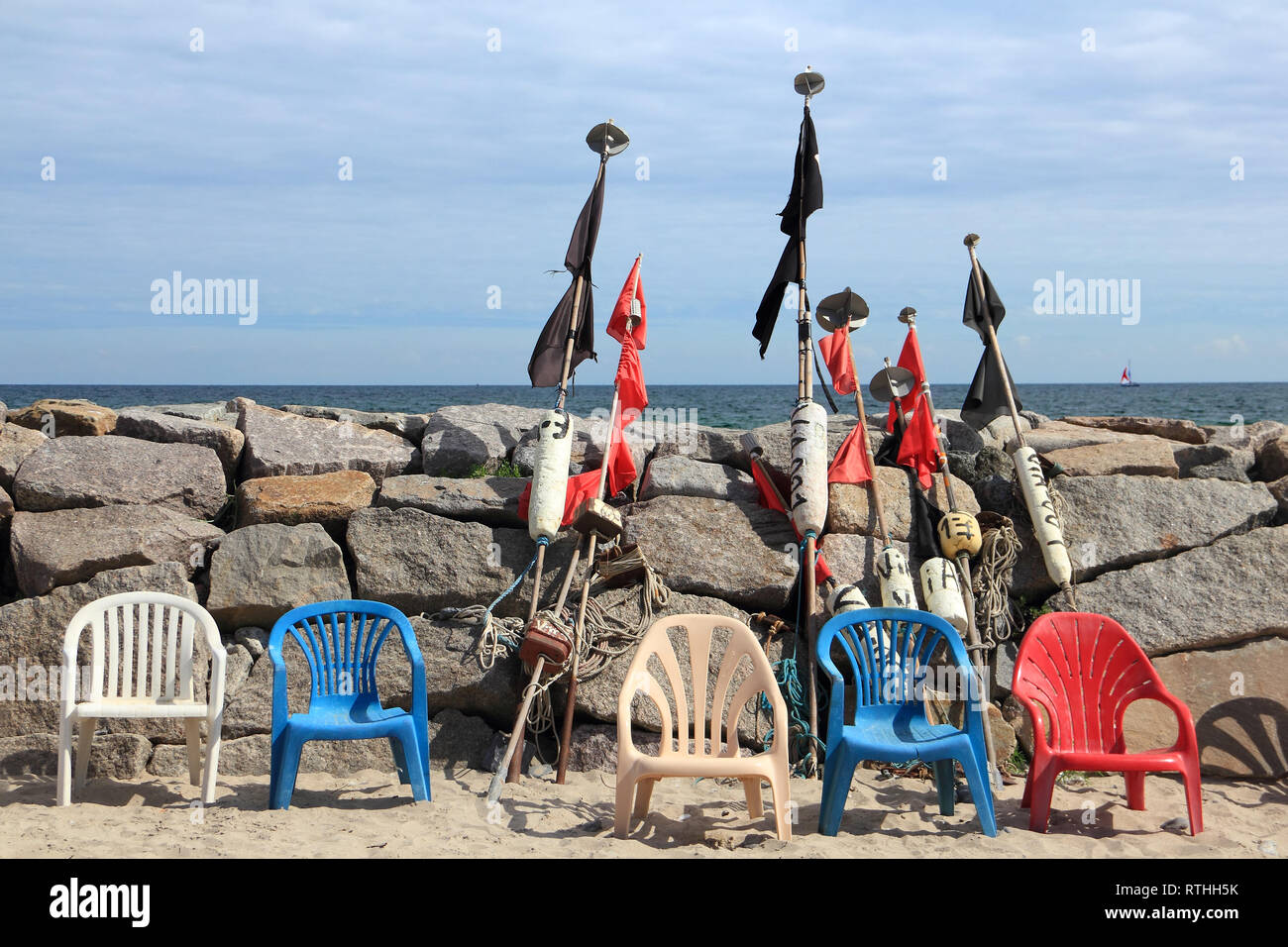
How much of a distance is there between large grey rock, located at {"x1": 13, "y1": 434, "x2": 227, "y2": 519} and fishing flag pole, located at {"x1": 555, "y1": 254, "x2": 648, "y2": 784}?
93.8 inches

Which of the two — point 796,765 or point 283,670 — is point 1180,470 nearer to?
point 796,765

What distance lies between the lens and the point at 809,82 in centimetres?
649

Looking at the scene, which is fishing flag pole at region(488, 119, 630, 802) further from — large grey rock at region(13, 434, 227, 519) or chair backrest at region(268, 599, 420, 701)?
large grey rock at region(13, 434, 227, 519)

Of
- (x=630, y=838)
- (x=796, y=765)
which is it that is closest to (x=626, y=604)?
(x=796, y=765)

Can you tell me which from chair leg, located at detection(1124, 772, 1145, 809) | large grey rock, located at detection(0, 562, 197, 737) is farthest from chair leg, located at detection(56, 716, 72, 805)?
A: chair leg, located at detection(1124, 772, 1145, 809)

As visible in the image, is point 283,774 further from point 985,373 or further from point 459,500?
point 985,373

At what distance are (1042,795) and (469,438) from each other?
164 inches

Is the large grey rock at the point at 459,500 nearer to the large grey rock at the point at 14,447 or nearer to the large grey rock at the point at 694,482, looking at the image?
the large grey rock at the point at 694,482

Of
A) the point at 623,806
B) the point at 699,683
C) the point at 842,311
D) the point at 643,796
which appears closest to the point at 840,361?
the point at 842,311

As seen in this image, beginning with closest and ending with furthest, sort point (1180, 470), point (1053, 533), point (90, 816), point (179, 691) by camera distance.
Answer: point (90, 816) < point (179, 691) < point (1053, 533) < point (1180, 470)

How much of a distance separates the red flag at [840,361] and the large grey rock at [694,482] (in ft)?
2.85

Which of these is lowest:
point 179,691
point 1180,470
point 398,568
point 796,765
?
point 796,765

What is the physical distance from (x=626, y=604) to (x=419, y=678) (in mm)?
1431

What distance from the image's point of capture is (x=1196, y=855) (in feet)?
13.8
